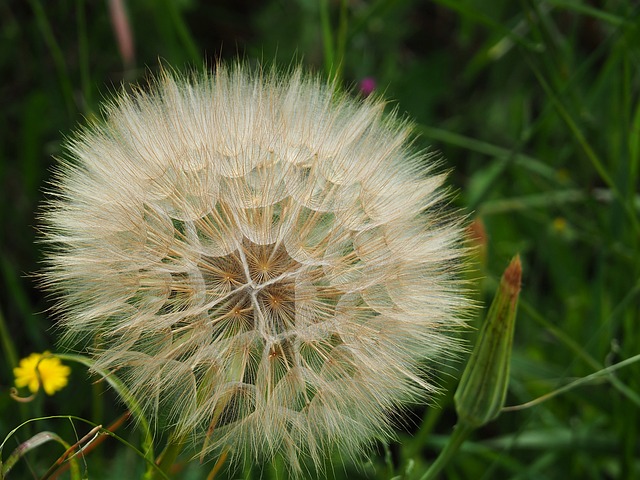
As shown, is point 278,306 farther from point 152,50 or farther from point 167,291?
point 152,50

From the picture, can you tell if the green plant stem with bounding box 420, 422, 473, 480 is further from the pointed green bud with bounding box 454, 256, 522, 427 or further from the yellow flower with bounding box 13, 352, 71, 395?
the yellow flower with bounding box 13, 352, 71, 395

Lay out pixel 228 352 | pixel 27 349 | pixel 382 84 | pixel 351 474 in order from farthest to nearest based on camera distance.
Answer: pixel 382 84 < pixel 27 349 < pixel 351 474 < pixel 228 352

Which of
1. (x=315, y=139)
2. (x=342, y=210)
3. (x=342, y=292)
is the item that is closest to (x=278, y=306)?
(x=342, y=292)

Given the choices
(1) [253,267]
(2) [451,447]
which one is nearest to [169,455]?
(1) [253,267]

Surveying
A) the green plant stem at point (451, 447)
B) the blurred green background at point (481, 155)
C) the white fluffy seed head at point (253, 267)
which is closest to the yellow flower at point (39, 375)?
the blurred green background at point (481, 155)

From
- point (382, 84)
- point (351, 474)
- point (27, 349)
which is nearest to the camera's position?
point (351, 474)

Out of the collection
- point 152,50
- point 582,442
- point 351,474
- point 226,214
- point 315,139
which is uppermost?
point 152,50

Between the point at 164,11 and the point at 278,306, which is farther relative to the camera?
the point at 164,11
